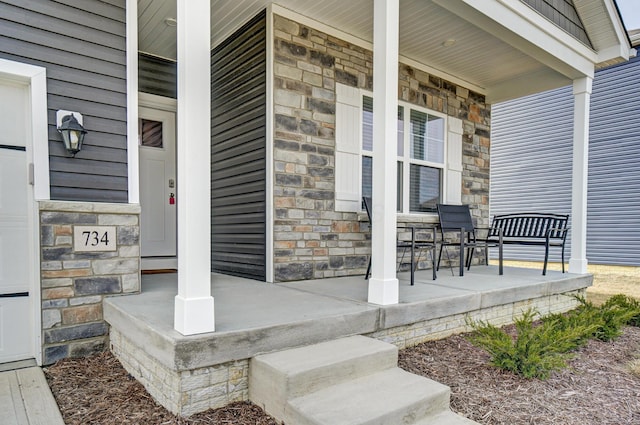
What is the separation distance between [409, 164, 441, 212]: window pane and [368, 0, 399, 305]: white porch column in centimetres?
215

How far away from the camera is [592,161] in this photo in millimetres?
7797

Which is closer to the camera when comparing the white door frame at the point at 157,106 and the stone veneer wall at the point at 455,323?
the stone veneer wall at the point at 455,323

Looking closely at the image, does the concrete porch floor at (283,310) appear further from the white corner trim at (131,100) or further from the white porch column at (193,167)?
the white corner trim at (131,100)

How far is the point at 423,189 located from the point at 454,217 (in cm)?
51

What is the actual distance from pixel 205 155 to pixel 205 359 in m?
0.98

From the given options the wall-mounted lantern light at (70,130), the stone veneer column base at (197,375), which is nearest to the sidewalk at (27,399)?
the stone veneer column base at (197,375)

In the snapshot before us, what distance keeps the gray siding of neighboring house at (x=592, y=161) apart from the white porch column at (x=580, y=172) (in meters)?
3.52

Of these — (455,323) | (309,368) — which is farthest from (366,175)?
(309,368)

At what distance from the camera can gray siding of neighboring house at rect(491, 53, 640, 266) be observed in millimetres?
7328

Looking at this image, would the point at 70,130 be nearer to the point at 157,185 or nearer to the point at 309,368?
the point at 157,185

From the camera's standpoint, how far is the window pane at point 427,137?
484 cm

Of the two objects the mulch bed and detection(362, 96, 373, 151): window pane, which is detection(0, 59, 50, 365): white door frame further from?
detection(362, 96, 373, 151): window pane

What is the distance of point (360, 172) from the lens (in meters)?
4.20

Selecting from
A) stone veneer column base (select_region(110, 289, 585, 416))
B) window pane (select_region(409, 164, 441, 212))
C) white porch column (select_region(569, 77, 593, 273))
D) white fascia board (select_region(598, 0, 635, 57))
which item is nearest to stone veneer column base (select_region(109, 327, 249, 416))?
stone veneer column base (select_region(110, 289, 585, 416))
